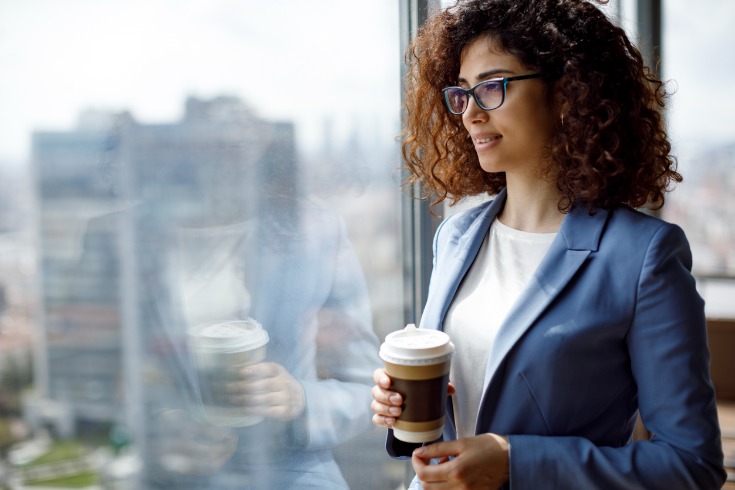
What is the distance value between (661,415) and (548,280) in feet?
0.89

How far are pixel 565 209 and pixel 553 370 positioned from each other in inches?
12.3

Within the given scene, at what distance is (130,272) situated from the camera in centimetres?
97

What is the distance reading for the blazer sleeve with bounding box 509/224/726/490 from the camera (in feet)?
3.43

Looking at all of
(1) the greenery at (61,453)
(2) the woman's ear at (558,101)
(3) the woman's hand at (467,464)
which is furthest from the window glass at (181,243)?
(2) the woman's ear at (558,101)

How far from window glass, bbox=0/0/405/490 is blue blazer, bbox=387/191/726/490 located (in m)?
0.43

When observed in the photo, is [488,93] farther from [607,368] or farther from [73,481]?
[73,481]

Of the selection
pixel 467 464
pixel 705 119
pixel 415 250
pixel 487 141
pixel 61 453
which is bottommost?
pixel 467 464

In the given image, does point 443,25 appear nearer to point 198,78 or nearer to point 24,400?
point 198,78

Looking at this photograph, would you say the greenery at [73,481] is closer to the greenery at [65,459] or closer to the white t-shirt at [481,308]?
the greenery at [65,459]

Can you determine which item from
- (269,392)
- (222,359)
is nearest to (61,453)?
(222,359)

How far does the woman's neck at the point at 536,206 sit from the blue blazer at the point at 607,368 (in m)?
0.09

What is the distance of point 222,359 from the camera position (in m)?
1.11

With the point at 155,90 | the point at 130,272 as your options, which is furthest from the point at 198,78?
the point at 130,272

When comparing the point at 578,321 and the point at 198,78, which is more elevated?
the point at 198,78
